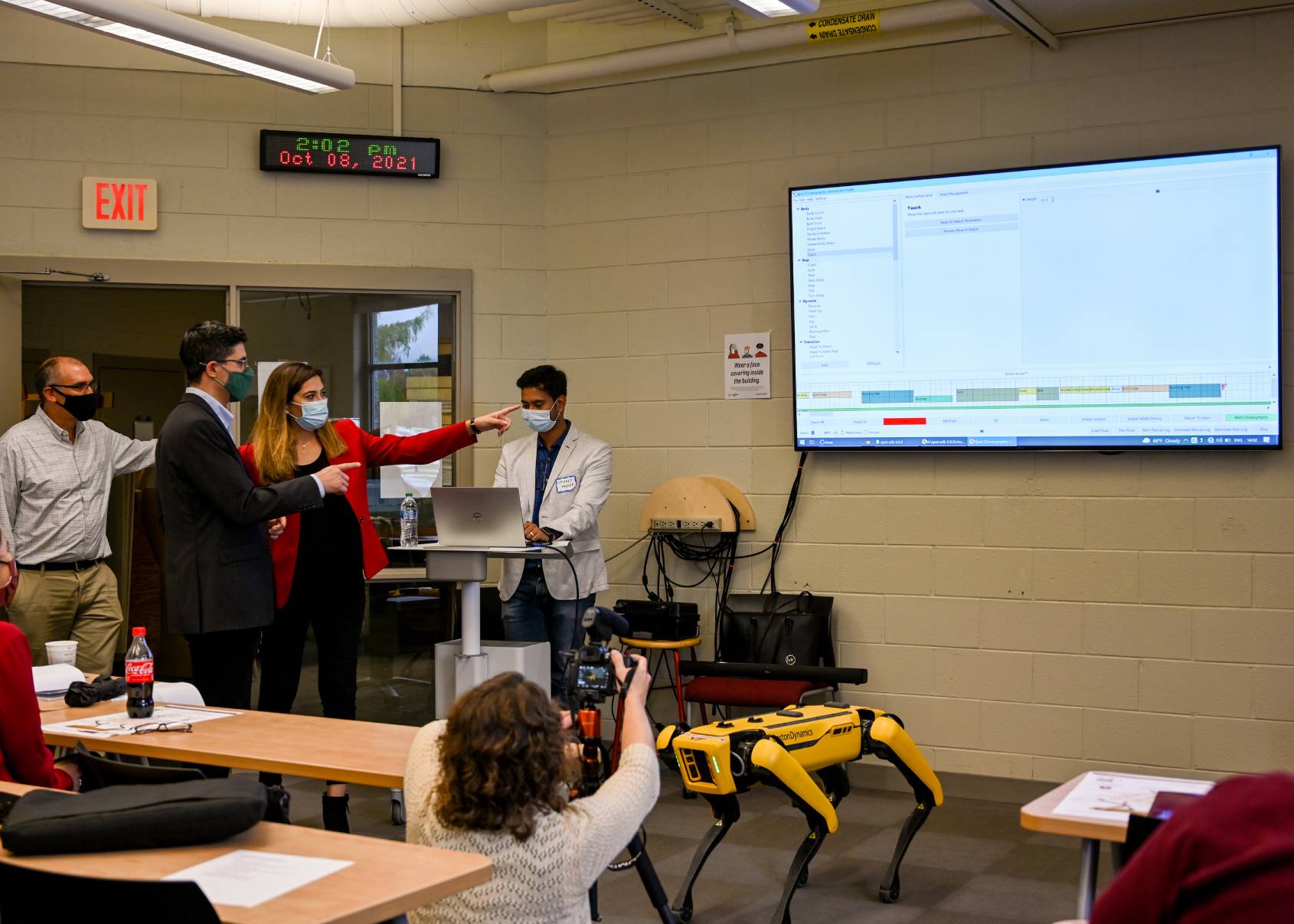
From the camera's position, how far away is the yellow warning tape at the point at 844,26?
4.80m

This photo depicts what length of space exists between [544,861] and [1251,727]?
3.44 m

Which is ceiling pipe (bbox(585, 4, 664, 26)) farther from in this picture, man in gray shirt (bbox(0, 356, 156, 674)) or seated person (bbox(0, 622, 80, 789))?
seated person (bbox(0, 622, 80, 789))

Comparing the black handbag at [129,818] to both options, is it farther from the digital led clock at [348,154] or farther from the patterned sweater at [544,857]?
the digital led clock at [348,154]

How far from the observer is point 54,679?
3.32 metres

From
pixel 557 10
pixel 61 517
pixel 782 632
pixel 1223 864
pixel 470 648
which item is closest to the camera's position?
pixel 1223 864

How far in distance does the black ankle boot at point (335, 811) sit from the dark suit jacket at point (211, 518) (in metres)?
0.61

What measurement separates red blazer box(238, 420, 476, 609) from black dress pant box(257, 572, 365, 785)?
0.20ft

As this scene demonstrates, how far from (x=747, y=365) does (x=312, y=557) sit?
6.75 feet

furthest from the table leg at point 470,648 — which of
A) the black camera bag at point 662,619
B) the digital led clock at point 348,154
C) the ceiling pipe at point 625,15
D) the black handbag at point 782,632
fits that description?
the ceiling pipe at point 625,15

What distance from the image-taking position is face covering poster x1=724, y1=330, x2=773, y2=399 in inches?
207

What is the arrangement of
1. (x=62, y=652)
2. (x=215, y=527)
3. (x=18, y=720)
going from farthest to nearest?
(x=215, y=527)
(x=62, y=652)
(x=18, y=720)

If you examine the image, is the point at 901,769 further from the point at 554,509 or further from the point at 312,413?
the point at 312,413

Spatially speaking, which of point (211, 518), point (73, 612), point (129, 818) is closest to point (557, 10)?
point (211, 518)

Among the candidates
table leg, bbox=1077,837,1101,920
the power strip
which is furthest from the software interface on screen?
table leg, bbox=1077,837,1101,920
